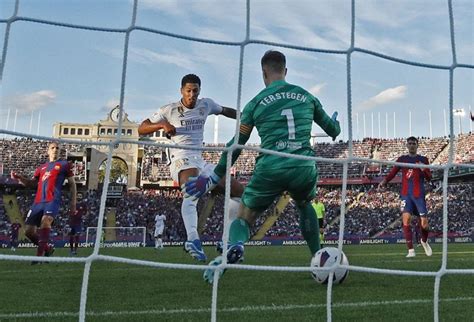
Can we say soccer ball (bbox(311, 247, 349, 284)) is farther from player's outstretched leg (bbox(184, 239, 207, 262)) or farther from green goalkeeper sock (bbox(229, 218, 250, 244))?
player's outstretched leg (bbox(184, 239, 207, 262))

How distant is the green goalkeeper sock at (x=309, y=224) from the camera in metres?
4.40

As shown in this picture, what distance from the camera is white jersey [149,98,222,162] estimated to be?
5.50 m

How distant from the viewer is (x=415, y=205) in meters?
8.07

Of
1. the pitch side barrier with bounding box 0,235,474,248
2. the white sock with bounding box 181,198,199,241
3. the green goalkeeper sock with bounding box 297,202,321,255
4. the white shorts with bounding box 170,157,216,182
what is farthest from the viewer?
the pitch side barrier with bounding box 0,235,474,248

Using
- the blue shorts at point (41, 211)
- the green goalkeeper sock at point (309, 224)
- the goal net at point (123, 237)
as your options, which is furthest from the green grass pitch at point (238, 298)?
the goal net at point (123, 237)

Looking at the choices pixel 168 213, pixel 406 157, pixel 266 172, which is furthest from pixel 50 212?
pixel 168 213

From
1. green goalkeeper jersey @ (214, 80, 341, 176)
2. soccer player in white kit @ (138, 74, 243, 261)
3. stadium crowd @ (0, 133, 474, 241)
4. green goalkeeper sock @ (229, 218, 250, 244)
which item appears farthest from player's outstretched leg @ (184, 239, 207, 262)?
stadium crowd @ (0, 133, 474, 241)

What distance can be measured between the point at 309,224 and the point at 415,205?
4.23 meters


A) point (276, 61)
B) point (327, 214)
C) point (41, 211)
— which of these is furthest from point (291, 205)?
point (276, 61)

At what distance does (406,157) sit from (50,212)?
5.09m

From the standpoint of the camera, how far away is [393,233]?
2473 centimetres

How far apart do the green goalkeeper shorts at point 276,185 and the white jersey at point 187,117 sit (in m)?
1.58

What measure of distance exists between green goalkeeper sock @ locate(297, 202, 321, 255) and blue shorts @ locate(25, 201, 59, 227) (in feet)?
13.5

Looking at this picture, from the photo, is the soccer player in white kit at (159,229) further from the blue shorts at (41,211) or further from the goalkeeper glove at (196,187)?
the goalkeeper glove at (196,187)
